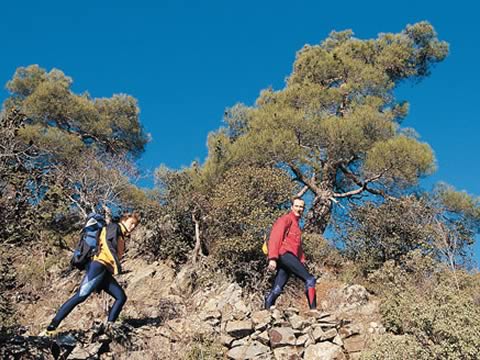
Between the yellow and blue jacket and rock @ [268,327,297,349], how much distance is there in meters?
2.17

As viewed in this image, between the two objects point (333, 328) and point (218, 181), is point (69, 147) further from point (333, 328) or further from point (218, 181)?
point (333, 328)

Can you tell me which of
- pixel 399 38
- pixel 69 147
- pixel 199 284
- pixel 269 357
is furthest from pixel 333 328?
pixel 399 38

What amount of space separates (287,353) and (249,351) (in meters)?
0.47

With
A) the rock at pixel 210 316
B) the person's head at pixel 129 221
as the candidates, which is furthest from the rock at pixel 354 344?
the person's head at pixel 129 221

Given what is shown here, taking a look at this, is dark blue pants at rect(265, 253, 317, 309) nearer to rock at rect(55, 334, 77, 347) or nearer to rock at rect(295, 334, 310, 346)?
rock at rect(295, 334, 310, 346)

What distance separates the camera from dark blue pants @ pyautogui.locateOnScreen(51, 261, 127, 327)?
20.5 ft

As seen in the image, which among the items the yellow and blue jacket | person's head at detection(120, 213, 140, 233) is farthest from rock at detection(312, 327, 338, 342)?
person's head at detection(120, 213, 140, 233)

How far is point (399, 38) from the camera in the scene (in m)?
17.1

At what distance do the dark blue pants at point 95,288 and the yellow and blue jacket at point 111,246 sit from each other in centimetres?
8

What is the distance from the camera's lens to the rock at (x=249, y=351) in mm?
6160

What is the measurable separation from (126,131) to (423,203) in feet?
38.9

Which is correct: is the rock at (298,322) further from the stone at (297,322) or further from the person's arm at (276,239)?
the person's arm at (276,239)

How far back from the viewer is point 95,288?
21.2 ft

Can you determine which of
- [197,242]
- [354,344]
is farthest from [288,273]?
[197,242]
